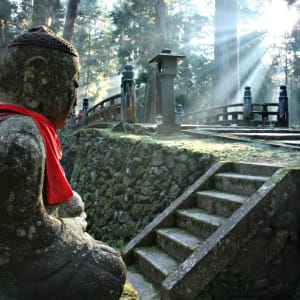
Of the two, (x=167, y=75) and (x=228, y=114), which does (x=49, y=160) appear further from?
(x=228, y=114)

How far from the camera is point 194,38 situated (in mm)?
30094

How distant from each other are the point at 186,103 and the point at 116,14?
22.4 feet

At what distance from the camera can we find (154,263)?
157 inches

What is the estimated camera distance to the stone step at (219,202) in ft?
12.7

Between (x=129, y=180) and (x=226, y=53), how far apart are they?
1238 cm

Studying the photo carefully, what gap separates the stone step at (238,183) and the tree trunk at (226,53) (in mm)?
13096

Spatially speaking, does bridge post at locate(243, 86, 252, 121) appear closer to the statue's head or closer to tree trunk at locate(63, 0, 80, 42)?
tree trunk at locate(63, 0, 80, 42)

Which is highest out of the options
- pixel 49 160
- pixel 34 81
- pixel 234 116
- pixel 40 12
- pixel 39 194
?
pixel 40 12

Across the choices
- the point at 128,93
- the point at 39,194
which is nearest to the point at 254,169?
the point at 39,194

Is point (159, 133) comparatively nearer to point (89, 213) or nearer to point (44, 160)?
point (89, 213)

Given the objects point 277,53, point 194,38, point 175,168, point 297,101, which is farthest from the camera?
point 277,53

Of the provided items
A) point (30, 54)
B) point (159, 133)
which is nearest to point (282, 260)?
point (30, 54)

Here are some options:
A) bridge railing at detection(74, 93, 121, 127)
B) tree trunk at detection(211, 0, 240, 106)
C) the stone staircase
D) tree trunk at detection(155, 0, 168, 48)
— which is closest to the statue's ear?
the stone staircase

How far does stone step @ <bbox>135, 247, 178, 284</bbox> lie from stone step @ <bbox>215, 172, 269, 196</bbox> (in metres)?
1.01
